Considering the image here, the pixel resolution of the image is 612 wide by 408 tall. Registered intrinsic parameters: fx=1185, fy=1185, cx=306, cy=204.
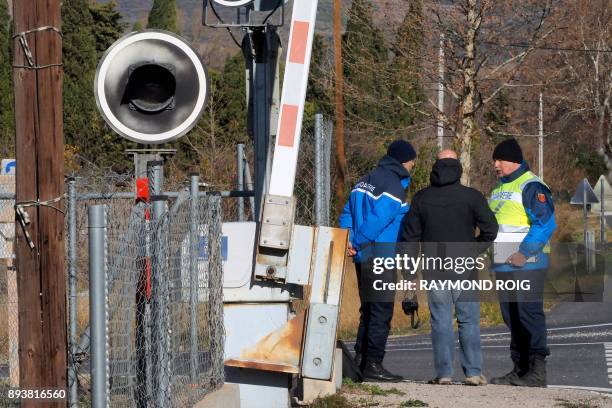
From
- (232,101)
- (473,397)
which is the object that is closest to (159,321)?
(473,397)

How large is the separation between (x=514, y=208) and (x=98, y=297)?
16.5ft

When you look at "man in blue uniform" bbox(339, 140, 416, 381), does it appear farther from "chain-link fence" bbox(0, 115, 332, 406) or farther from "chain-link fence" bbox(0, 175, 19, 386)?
"chain-link fence" bbox(0, 175, 19, 386)

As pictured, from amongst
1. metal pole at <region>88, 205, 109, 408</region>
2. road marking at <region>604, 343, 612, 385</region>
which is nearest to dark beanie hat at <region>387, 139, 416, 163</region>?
road marking at <region>604, 343, 612, 385</region>

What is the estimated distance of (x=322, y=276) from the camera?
26.4 feet

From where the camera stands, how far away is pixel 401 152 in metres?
9.92

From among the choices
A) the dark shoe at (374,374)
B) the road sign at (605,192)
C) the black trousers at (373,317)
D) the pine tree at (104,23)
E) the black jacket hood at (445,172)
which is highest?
the pine tree at (104,23)

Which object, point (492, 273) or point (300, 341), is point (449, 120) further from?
point (300, 341)

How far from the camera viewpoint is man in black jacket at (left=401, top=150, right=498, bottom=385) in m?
9.49

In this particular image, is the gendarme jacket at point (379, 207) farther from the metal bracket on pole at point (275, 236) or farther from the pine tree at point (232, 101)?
the pine tree at point (232, 101)

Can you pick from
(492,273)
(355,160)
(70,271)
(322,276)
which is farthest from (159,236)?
(355,160)

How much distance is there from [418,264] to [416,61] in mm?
17864

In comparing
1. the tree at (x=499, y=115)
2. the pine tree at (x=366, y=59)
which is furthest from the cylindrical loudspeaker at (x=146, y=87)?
the pine tree at (x=366, y=59)

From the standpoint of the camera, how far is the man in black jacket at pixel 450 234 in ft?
31.1

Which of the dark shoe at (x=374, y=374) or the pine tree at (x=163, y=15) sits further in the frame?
the pine tree at (x=163, y=15)
